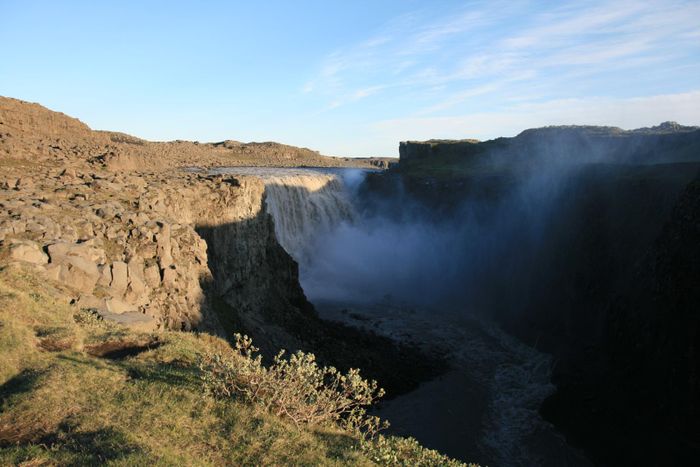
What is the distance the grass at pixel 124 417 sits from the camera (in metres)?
6.91

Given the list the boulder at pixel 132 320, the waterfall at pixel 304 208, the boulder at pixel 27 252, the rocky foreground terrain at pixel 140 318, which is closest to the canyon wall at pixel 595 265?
the waterfall at pixel 304 208

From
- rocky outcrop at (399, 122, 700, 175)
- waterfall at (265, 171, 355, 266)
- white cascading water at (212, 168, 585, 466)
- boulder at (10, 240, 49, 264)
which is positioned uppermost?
rocky outcrop at (399, 122, 700, 175)

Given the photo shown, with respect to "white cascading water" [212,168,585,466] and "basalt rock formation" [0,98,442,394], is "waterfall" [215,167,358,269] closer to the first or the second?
"white cascading water" [212,168,585,466]

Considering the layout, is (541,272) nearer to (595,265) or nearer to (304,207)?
(595,265)

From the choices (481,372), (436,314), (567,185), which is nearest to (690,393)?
(481,372)

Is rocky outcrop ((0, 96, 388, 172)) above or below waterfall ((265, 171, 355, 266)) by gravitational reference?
above

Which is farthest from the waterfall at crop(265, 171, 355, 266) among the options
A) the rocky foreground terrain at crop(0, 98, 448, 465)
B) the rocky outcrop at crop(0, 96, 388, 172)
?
the rocky foreground terrain at crop(0, 98, 448, 465)

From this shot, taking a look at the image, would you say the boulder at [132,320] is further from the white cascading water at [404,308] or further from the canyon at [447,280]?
the white cascading water at [404,308]

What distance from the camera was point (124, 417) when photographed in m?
7.78

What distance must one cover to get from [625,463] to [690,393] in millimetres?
3546

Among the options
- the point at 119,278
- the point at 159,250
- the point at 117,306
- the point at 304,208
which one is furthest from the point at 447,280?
the point at 117,306

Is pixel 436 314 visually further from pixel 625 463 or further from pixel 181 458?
pixel 181 458

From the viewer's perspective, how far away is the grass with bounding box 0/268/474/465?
22.7ft

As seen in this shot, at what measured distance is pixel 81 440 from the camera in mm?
6945
